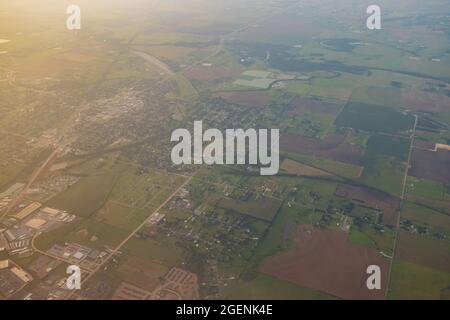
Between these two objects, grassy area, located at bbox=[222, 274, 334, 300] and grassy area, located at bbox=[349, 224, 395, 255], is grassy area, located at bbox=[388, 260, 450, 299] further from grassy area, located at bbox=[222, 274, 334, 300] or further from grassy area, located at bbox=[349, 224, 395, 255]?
grassy area, located at bbox=[222, 274, 334, 300]

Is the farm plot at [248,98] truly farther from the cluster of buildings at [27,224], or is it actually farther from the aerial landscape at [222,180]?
the cluster of buildings at [27,224]

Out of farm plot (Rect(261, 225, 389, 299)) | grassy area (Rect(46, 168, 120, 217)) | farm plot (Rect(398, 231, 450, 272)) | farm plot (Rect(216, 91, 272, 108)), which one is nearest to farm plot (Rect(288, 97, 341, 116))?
farm plot (Rect(216, 91, 272, 108))

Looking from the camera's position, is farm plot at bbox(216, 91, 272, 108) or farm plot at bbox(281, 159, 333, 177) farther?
farm plot at bbox(216, 91, 272, 108)

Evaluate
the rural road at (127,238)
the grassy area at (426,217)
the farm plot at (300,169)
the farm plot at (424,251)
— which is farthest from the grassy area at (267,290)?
the farm plot at (300,169)

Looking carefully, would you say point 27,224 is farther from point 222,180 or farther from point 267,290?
point 267,290

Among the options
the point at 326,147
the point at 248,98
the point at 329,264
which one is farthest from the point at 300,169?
the point at 248,98
